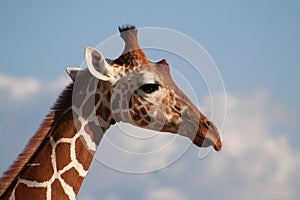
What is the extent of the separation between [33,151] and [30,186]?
57 centimetres

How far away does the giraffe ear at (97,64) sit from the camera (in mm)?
10656

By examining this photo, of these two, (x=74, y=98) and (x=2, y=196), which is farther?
(x=74, y=98)

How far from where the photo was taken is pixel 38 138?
35.0ft

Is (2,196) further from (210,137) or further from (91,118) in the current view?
(210,137)

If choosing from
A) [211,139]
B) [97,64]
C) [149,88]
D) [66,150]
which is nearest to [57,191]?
[66,150]

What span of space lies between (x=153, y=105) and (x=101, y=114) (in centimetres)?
87

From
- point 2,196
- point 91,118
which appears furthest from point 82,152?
point 2,196

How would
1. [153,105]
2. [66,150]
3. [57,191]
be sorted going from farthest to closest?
1. [153,105]
2. [66,150]
3. [57,191]

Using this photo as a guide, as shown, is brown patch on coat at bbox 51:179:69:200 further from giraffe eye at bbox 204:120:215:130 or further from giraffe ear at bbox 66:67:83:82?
giraffe eye at bbox 204:120:215:130

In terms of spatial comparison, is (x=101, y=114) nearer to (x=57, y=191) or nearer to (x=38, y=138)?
(x=38, y=138)

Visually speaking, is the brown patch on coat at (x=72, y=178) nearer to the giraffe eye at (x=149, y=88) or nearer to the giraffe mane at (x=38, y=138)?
the giraffe mane at (x=38, y=138)

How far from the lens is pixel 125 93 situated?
36.2 ft

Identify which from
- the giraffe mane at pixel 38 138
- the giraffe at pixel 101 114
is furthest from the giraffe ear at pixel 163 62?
the giraffe mane at pixel 38 138

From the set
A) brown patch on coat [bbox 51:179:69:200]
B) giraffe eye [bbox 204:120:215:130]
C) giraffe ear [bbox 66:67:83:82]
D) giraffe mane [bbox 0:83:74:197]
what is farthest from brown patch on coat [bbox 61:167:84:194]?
giraffe eye [bbox 204:120:215:130]
